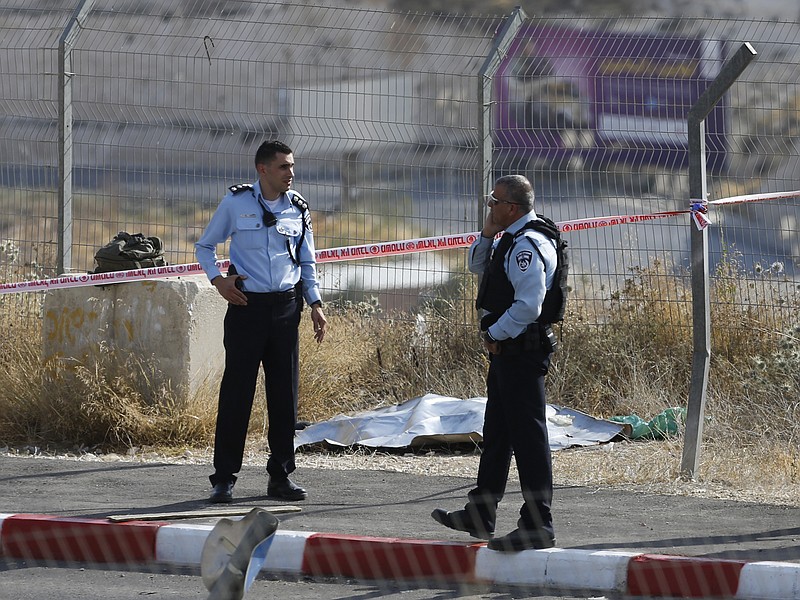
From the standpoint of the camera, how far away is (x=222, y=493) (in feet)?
21.1

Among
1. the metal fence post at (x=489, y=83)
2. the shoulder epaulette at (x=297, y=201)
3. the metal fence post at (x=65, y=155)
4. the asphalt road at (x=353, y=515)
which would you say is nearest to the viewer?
the asphalt road at (x=353, y=515)

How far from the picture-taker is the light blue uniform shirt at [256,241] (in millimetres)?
6445

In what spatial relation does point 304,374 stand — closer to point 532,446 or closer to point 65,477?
point 65,477

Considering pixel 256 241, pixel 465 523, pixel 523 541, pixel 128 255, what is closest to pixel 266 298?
pixel 256 241

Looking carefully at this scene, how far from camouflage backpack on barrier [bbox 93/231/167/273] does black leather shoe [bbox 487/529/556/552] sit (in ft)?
13.7

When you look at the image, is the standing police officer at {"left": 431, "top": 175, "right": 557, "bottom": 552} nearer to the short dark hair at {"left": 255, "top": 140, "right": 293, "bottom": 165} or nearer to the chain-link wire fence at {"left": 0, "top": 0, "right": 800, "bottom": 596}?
the short dark hair at {"left": 255, "top": 140, "right": 293, "bottom": 165}

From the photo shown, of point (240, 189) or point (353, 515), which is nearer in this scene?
point (353, 515)

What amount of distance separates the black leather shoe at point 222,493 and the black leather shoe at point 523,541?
1.78 metres

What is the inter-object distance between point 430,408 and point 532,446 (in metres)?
3.32

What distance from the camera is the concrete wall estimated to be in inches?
326

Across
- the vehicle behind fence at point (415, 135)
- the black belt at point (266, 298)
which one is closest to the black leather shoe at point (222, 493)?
the black belt at point (266, 298)

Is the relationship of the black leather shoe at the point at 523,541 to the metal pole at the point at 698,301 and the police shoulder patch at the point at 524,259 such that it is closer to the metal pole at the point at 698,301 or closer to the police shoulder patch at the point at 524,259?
the police shoulder patch at the point at 524,259

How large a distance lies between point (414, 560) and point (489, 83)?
4809mm

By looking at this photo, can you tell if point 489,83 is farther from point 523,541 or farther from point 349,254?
point 523,541
